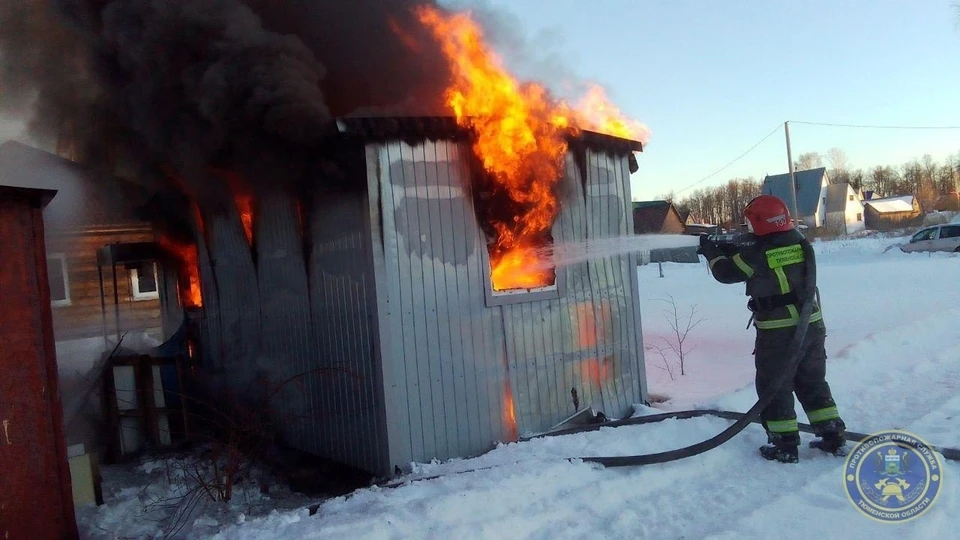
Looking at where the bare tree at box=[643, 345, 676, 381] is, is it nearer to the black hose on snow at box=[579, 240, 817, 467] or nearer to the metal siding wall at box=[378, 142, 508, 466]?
the black hose on snow at box=[579, 240, 817, 467]

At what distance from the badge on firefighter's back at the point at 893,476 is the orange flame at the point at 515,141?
10.2ft

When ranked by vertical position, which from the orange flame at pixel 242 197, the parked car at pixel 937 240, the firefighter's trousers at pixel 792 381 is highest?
the orange flame at pixel 242 197

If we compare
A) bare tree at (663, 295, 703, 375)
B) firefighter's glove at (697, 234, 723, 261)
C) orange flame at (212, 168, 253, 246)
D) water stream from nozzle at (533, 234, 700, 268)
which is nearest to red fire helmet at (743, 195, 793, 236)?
firefighter's glove at (697, 234, 723, 261)

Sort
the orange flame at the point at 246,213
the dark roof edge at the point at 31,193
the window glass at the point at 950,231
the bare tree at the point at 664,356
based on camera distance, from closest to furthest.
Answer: the dark roof edge at the point at 31,193 < the orange flame at the point at 246,213 < the bare tree at the point at 664,356 < the window glass at the point at 950,231

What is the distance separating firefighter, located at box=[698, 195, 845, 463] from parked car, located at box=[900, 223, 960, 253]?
27.5m

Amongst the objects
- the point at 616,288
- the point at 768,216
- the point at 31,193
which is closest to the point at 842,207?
the point at 616,288

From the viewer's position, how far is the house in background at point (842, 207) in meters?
64.1

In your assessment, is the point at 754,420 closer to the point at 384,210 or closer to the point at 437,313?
the point at 437,313

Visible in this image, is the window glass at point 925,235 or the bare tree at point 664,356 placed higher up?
the window glass at point 925,235

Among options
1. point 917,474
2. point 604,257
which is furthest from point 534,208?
point 917,474

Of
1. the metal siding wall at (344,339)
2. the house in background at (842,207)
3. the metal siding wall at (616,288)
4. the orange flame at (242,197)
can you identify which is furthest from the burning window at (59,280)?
the house in background at (842,207)

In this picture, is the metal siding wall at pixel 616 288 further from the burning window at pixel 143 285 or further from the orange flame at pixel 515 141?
the burning window at pixel 143 285

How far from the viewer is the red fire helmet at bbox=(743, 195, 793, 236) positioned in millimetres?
5277

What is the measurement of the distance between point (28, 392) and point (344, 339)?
Result: 2.51 meters
